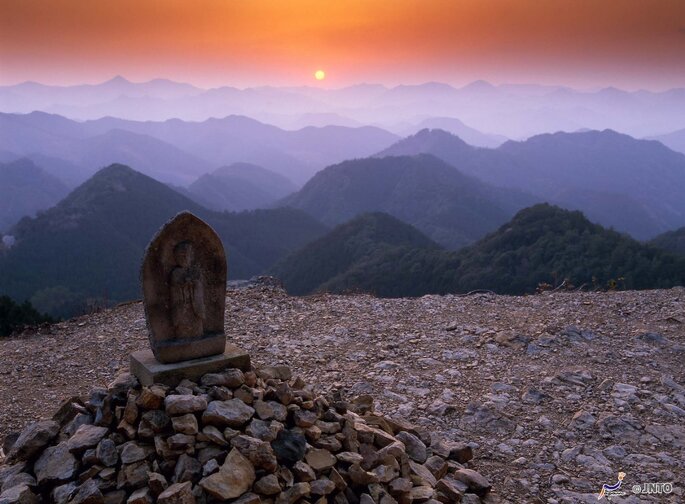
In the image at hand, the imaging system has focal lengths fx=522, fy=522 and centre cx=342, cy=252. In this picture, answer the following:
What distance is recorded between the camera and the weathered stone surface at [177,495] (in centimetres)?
344

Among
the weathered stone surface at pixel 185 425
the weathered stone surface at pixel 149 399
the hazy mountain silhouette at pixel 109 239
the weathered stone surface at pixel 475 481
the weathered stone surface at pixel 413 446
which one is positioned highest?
the weathered stone surface at pixel 149 399

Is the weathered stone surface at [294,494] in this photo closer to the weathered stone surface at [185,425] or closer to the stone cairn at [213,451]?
the stone cairn at [213,451]

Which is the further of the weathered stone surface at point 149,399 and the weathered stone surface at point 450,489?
the weathered stone surface at point 450,489

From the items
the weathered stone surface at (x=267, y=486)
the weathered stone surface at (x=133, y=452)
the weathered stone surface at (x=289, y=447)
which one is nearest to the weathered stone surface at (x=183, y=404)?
the weathered stone surface at (x=133, y=452)

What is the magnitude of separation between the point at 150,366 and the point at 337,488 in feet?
6.38

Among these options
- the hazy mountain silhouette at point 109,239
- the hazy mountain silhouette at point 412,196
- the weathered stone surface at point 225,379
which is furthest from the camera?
the hazy mountain silhouette at point 412,196

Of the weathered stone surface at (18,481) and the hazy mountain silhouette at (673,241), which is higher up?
the weathered stone surface at (18,481)

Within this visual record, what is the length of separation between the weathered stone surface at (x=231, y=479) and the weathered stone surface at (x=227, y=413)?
28 centimetres

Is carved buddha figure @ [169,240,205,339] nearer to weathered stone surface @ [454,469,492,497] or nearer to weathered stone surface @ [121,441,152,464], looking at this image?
weathered stone surface @ [121,441,152,464]

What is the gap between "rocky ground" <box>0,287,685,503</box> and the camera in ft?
17.2

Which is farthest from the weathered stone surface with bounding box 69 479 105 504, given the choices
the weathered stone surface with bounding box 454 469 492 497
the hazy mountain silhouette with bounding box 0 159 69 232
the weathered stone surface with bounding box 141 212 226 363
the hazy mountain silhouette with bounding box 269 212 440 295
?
the hazy mountain silhouette with bounding box 0 159 69 232

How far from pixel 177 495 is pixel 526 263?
34592mm

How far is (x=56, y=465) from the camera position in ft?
12.8

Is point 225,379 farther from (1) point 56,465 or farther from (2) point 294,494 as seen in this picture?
→ (1) point 56,465
